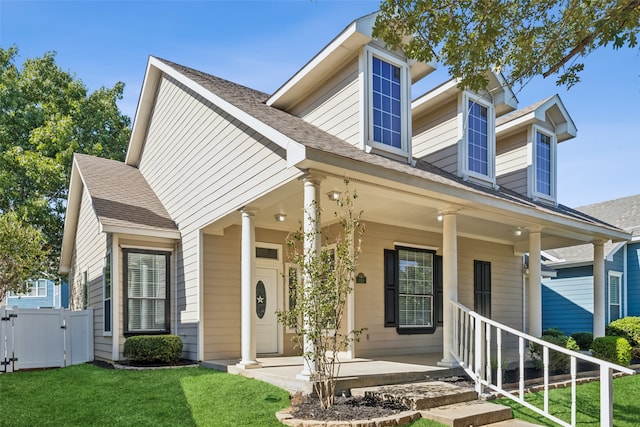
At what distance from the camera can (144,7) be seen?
8719 mm

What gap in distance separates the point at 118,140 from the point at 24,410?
1530 cm

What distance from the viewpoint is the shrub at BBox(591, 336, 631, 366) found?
10016mm

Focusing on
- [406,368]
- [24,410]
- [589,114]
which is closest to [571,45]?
→ [589,114]

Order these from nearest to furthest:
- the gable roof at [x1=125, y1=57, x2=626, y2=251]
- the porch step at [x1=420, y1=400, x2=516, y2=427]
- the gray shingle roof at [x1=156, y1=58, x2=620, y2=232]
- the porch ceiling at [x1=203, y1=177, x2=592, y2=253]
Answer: the porch step at [x1=420, y1=400, x2=516, y2=427] → the gable roof at [x1=125, y1=57, x2=626, y2=251] → the gray shingle roof at [x1=156, y1=58, x2=620, y2=232] → the porch ceiling at [x1=203, y1=177, x2=592, y2=253]

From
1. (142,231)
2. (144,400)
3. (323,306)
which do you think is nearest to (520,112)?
(323,306)

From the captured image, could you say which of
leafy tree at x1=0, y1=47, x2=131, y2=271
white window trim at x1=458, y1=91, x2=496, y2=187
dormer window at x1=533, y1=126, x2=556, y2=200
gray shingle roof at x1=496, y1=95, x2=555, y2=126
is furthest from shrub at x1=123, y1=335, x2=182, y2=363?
leafy tree at x1=0, y1=47, x2=131, y2=271

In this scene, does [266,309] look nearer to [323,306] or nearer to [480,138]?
[323,306]

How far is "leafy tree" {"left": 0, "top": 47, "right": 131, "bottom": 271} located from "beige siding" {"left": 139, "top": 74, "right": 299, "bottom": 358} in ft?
23.4

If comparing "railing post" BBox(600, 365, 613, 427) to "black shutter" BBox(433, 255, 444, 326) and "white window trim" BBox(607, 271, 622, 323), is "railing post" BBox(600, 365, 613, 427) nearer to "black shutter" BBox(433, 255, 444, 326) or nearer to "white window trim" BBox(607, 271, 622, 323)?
"black shutter" BBox(433, 255, 444, 326)

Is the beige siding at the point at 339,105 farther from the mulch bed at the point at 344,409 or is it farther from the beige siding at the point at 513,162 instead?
the beige siding at the point at 513,162

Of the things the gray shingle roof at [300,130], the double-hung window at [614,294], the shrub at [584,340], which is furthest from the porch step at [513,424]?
the double-hung window at [614,294]

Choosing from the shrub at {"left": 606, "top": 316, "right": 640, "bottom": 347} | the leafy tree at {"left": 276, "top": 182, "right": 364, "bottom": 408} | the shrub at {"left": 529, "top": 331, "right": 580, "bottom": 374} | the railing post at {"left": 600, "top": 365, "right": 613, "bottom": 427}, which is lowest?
the shrub at {"left": 606, "top": 316, "right": 640, "bottom": 347}

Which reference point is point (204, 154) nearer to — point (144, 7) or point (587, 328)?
point (144, 7)

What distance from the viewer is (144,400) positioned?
6480mm
